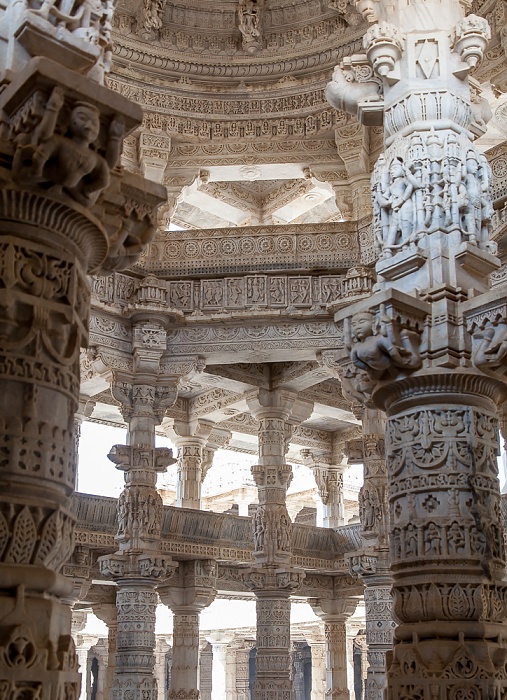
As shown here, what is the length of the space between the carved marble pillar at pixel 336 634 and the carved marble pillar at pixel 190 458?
3.07 meters

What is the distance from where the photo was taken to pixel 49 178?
3.23 metres

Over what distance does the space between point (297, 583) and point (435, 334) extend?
8769 millimetres

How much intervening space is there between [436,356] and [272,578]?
870cm

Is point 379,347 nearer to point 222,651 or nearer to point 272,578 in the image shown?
point 272,578

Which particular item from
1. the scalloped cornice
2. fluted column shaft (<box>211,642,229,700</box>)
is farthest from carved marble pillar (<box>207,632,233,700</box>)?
the scalloped cornice

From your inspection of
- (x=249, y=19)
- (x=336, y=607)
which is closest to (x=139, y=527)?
(x=336, y=607)

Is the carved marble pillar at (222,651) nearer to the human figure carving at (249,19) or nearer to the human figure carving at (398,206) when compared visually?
the human figure carving at (249,19)

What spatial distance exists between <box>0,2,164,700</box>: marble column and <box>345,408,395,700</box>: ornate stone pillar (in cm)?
927

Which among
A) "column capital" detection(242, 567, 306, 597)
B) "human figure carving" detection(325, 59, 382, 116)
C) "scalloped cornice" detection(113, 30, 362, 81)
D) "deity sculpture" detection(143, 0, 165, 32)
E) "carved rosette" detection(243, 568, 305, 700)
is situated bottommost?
"carved rosette" detection(243, 568, 305, 700)

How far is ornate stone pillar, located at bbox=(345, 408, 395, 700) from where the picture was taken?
11.9 metres

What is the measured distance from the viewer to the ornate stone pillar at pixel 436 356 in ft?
15.9

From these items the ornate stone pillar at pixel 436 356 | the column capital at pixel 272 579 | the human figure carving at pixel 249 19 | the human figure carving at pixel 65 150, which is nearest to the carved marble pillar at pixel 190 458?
the column capital at pixel 272 579

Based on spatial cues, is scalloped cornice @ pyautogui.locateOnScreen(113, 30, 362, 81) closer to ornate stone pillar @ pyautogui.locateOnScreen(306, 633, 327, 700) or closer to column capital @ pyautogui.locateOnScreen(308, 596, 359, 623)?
column capital @ pyautogui.locateOnScreen(308, 596, 359, 623)

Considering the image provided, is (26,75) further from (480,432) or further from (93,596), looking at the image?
(93,596)
